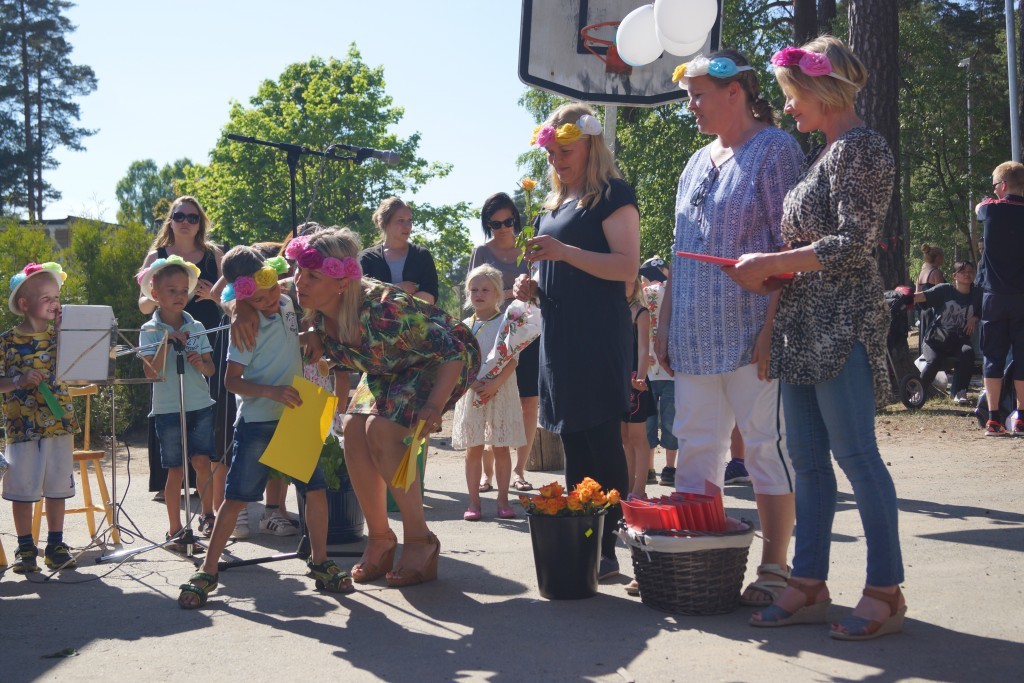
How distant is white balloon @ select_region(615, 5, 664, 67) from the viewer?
21.0 ft

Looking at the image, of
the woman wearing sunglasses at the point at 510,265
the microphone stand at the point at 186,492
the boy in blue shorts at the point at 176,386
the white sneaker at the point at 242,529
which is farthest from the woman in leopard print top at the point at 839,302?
the white sneaker at the point at 242,529

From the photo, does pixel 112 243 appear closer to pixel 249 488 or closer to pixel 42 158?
pixel 249 488

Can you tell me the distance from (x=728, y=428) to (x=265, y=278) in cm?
226

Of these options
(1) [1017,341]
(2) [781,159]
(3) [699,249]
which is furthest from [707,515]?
(1) [1017,341]

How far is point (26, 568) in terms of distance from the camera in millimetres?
5449

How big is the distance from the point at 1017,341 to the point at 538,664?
7206 mm

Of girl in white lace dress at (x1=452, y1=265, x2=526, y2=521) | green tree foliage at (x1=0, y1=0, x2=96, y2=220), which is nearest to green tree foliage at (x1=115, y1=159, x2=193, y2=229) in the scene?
green tree foliage at (x1=0, y1=0, x2=96, y2=220)

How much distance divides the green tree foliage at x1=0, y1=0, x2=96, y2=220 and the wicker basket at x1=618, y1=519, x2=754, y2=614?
164 feet

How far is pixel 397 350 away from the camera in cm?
488

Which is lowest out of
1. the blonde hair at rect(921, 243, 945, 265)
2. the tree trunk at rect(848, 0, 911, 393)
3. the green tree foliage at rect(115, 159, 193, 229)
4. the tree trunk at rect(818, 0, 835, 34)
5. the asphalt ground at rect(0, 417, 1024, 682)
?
the asphalt ground at rect(0, 417, 1024, 682)

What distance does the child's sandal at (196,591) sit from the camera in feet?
15.4

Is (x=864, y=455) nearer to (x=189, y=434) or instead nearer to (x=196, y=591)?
(x=196, y=591)

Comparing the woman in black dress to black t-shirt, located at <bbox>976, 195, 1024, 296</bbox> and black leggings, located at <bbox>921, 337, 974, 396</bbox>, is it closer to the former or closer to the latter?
black t-shirt, located at <bbox>976, 195, 1024, 296</bbox>

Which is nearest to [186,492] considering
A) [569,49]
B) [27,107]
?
[569,49]
